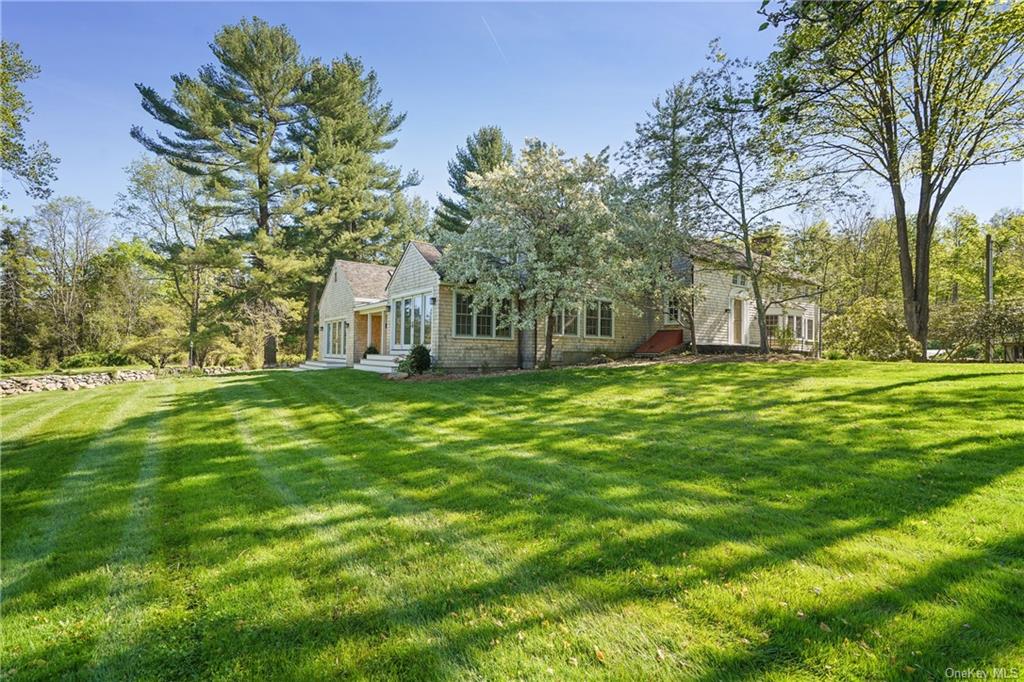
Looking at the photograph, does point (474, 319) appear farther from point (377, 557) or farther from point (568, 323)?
point (377, 557)

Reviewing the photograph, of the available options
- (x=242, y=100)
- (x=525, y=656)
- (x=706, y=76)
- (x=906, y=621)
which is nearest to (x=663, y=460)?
(x=906, y=621)

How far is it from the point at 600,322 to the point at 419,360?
7.52 meters

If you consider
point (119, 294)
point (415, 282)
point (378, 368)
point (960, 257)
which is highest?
point (960, 257)

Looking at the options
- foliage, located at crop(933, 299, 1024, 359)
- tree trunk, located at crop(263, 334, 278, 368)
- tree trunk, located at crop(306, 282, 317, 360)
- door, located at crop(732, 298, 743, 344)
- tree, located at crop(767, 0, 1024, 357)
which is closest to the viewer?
tree, located at crop(767, 0, 1024, 357)

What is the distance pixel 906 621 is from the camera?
2.54 meters

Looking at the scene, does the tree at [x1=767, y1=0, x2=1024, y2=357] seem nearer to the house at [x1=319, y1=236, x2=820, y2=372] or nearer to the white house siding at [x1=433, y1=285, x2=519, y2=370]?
the house at [x1=319, y1=236, x2=820, y2=372]

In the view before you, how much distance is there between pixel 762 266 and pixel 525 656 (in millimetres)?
16315

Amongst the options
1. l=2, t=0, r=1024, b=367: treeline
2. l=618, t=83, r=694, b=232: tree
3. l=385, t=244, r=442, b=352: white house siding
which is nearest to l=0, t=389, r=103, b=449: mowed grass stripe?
l=2, t=0, r=1024, b=367: treeline

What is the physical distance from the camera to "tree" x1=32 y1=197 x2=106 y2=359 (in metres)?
27.2

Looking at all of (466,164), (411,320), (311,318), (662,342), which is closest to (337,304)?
(311,318)

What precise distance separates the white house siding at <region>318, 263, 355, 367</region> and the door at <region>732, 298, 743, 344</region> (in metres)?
16.8

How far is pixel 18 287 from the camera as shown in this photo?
26.8 meters

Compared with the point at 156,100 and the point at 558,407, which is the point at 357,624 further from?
the point at 156,100

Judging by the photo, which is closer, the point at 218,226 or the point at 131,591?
the point at 131,591
